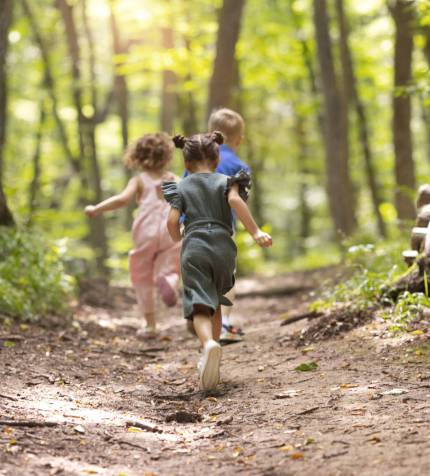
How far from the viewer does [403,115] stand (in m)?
12.4

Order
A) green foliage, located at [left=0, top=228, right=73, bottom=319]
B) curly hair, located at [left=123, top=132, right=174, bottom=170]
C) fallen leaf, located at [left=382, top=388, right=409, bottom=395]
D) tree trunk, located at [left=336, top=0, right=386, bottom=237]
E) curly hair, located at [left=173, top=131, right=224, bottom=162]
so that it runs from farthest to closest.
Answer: tree trunk, located at [left=336, top=0, right=386, bottom=237], curly hair, located at [left=123, top=132, right=174, bottom=170], green foliage, located at [left=0, top=228, right=73, bottom=319], curly hair, located at [left=173, top=131, right=224, bottom=162], fallen leaf, located at [left=382, top=388, right=409, bottom=395]

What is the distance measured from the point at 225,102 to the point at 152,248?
563 cm

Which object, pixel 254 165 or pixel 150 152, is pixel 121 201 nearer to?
pixel 150 152

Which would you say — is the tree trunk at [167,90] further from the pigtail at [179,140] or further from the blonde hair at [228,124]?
the pigtail at [179,140]

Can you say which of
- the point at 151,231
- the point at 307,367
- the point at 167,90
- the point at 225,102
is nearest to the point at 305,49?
the point at 167,90

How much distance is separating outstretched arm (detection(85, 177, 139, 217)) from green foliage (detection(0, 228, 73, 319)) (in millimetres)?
1257

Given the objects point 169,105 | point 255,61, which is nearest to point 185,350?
point 169,105

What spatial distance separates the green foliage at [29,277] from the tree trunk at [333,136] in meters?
7.11

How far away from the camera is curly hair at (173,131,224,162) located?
216 inches

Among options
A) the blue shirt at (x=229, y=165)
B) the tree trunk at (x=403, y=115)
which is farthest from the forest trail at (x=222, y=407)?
the tree trunk at (x=403, y=115)

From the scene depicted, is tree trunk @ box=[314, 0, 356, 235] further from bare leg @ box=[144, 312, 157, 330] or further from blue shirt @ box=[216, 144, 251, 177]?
blue shirt @ box=[216, 144, 251, 177]

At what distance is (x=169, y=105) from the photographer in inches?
698

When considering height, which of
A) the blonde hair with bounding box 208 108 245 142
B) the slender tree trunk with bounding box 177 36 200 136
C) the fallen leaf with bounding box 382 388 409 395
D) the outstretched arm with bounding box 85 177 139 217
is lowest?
the fallen leaf with bounding box 382 388 409 395

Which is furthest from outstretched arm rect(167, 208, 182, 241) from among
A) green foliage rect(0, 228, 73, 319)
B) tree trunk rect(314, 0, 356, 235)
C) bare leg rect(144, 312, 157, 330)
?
tree trunk rect(314, 0, 356, 235)
